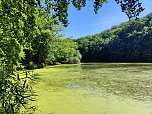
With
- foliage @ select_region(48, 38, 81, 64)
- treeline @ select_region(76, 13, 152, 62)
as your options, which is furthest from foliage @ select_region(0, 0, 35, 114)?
treeline @ select_region(76, 13, 152, 62)

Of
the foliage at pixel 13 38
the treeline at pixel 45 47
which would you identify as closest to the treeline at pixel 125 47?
the treeline at pixel 45 47

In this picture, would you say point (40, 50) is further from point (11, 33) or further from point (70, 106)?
point (11, 33)

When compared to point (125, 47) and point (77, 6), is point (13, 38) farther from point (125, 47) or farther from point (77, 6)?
point (125, 47)

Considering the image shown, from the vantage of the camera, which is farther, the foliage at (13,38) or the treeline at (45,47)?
the treeline at (45,47)

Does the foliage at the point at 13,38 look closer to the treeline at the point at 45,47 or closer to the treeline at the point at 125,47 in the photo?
the treeline at the point at 45,47

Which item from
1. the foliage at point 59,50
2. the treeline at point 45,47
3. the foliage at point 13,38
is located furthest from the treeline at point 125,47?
the foliage at point 13,38

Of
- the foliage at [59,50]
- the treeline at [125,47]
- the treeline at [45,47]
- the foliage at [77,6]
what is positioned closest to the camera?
the foliage at [77,6]

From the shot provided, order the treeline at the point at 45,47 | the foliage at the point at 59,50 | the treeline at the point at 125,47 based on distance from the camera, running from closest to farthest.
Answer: the treeline at the point at 45,47
the foliage at the point at 59,50
the treeline at the point at 125,47

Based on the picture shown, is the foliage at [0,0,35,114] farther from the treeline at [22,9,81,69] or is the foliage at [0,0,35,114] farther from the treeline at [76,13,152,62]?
the treeline at [76,13,152,62]

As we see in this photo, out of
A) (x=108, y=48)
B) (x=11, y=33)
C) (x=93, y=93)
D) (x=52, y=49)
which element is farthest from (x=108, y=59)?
(x=11, y=33)

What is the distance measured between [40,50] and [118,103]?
88.9 ft

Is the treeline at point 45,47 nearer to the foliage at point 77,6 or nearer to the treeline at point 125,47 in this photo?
the treeline at point 125,47

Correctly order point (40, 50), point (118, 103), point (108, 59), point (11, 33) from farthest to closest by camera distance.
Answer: point (108, 59)
point (40, 50)
point (118, 103)
point (11, 33)

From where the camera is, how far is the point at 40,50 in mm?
36406
